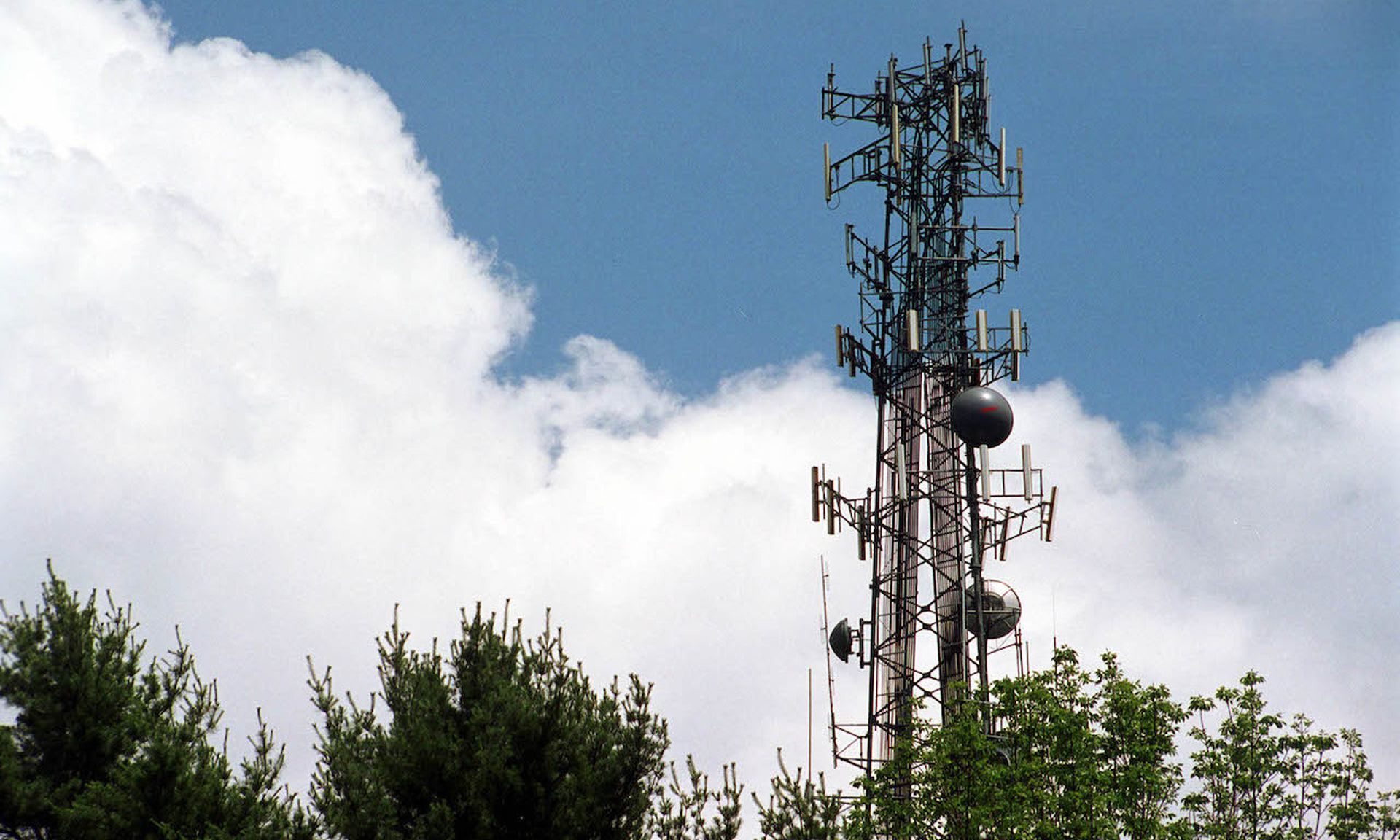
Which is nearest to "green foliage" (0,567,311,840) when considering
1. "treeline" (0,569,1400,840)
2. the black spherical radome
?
"treeline" (0,569,1400,840)

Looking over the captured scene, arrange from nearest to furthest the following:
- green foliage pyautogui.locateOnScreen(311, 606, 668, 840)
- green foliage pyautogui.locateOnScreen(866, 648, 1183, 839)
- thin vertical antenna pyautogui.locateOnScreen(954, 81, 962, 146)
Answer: green foliage pyautogui.locateOnScreen(311, 606, 668, 840)
green foliage pyautogui.locateOnScreen(866, 648, 1183, 839)
thin vertical antenna pyautogui.locateOnScreen(954, 81, 962, 146)

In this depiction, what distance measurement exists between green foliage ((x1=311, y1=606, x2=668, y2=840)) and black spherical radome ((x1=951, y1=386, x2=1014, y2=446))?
10749 millimetres

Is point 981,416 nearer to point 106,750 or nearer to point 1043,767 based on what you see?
point 1043,767

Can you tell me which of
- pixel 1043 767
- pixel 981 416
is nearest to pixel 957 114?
pixel 981 416

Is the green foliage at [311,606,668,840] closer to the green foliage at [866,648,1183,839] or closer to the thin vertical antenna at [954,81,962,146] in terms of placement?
the green foliage at [866,648,1183,839]

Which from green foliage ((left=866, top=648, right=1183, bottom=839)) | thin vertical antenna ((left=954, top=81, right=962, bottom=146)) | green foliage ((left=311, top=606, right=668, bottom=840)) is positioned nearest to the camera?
green foliage ((left=311, top=606, right=668, bottom=840))

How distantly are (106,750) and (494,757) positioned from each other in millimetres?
9568

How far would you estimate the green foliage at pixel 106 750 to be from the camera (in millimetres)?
24656

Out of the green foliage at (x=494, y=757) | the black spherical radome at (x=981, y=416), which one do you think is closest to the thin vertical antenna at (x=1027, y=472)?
the black spherical radome at (x=981, y=416)

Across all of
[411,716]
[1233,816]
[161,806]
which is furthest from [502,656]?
[1233,816]

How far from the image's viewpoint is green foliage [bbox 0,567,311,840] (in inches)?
971

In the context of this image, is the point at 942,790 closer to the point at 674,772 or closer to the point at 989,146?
the point at 674,772

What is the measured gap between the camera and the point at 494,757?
2258 centimetres

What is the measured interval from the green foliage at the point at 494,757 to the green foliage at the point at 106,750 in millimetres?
1352
